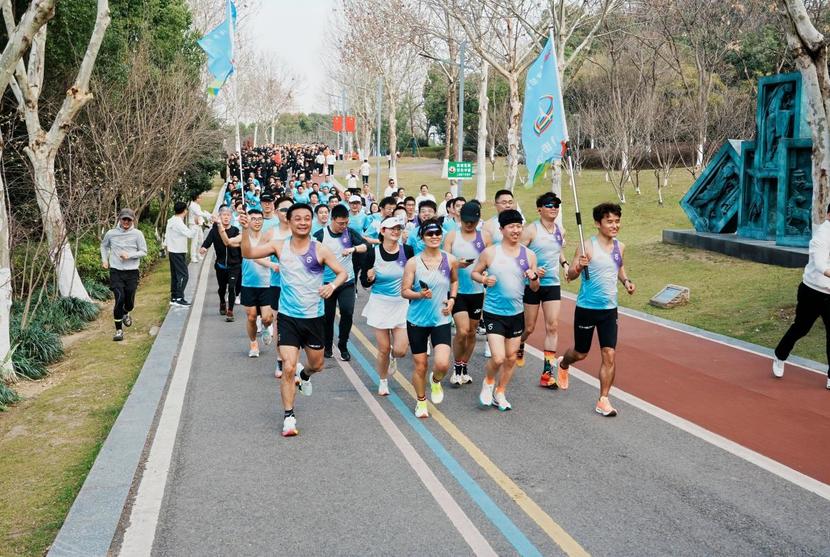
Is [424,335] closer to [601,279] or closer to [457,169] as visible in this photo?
[601,279]

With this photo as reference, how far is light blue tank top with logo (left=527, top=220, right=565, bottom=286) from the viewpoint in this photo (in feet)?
30.3

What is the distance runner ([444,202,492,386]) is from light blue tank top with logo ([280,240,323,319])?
1.90 metres

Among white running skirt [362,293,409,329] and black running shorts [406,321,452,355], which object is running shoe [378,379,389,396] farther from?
black running shorts [406,321,452,355]

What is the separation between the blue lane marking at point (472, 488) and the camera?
5.19m

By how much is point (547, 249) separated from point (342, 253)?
2.38 meters

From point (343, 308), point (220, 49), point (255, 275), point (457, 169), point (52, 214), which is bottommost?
point (343, 308)

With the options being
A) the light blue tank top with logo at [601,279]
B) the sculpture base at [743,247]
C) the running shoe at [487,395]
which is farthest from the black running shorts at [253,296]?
the sculpture base at [743,247]

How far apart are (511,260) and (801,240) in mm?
9709

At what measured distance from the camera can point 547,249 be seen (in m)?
9.23

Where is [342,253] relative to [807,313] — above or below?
above

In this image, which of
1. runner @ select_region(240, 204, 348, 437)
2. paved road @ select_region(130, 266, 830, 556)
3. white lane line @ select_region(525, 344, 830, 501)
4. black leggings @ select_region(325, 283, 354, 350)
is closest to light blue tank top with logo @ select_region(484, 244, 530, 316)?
paved road @ select_region(130, 266, 830, 556)

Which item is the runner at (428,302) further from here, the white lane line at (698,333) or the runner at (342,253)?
the white lane line at (698,333)

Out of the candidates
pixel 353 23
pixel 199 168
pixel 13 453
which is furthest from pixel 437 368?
pixel 353 23

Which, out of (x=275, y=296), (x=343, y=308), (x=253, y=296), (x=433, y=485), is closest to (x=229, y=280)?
(x=253, y=296)
